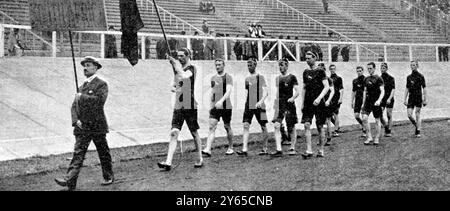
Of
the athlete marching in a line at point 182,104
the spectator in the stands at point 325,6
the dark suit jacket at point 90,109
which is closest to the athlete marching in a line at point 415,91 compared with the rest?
the athlete marching in a line at point 182,104

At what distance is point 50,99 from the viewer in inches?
494

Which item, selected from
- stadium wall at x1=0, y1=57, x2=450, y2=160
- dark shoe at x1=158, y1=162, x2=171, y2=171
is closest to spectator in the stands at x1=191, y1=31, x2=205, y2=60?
stadium wall at x1=0, y1=57, x2=450, y2=160

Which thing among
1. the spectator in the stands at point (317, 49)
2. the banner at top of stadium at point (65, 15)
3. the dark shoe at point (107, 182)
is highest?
the banner at top of stadium at point (65, 15)

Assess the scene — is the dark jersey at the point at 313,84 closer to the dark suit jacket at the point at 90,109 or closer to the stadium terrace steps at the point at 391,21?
the dark suit jacket at the point at 90,109

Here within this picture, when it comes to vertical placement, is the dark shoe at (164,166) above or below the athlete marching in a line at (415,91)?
below

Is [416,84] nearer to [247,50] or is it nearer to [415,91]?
[415,91]

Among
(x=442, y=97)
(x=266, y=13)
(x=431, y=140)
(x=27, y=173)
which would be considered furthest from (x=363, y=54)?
(x=27, y=173)

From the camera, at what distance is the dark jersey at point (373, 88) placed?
10.9 m

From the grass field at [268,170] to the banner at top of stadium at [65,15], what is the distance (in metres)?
2.09

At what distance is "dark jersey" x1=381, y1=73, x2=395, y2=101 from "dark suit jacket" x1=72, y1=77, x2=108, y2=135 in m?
6.63

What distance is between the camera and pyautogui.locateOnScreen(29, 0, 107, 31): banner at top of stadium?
838cm

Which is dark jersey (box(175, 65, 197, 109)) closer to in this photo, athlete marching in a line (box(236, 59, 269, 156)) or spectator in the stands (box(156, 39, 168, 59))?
athlete marching in a line (box(236, 59, 269, 156))

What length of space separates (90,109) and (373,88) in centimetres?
595

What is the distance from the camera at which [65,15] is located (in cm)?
845
